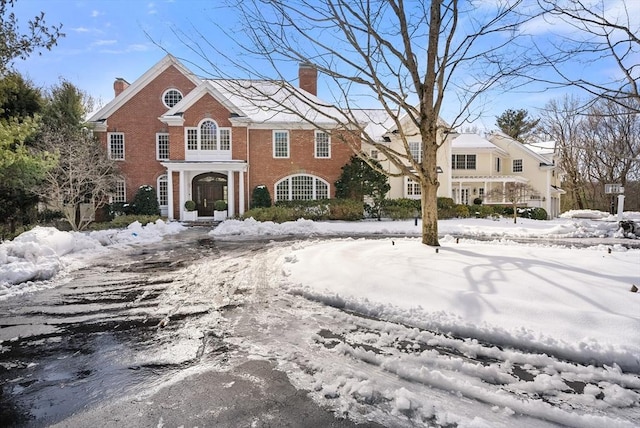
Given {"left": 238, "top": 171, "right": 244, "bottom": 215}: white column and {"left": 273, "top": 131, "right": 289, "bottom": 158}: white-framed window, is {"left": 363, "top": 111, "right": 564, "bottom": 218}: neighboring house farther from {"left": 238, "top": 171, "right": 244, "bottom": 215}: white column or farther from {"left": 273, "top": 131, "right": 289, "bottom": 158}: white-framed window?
{"left": 238, "top": 171, "right": 244, "bottom": 215}: white column

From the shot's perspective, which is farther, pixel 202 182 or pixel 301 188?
pixel 301 188

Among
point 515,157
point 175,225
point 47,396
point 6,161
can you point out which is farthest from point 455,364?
point 515,157

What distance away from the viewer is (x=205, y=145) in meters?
23.2

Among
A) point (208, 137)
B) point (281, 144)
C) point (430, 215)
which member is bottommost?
point (430, 215)

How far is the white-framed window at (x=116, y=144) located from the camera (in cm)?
2392

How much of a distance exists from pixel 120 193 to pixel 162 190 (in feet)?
8.16

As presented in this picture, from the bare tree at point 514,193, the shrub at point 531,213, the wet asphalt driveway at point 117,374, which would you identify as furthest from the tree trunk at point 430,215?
the shrub at point 531,213

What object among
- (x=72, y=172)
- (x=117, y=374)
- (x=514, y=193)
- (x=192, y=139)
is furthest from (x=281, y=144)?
(x=117, y=374)

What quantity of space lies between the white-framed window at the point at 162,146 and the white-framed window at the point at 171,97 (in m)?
2.03

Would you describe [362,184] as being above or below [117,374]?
above

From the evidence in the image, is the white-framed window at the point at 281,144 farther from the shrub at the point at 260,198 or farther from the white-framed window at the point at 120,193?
the white-framed window at the point at 120,193

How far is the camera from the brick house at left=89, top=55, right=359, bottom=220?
22953 mm

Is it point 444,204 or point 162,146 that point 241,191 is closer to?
point 162,146

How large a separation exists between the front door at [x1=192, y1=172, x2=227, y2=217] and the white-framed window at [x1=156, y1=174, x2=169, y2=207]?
181 centimetres
